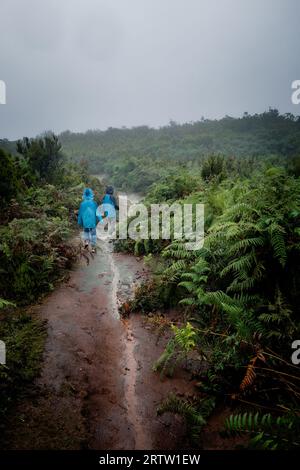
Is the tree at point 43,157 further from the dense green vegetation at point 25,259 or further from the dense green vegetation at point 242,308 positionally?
the dense green vegetation at point 242,308

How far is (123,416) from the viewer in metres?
3.45

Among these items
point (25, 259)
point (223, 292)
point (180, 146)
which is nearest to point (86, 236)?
point (25, 259)

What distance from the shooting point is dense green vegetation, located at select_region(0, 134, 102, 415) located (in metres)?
3.83

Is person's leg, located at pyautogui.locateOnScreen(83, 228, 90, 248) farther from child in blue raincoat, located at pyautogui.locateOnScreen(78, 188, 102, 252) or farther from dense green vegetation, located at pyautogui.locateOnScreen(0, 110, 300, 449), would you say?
dense green vegetation, located at pyautogui.locateOnScreen(0, 110, 300, 449)

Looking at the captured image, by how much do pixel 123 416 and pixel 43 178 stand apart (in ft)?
43.4

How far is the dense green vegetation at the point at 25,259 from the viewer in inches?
151

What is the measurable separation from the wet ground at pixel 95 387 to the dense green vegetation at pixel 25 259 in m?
0.25

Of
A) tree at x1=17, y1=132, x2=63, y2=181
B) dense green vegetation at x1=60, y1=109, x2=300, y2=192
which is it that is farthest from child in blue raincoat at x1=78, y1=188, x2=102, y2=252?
dense green vegetation at x1=60, y1=109, x2=300, y2=192

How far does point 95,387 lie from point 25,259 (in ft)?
11.7

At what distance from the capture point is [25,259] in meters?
6.24

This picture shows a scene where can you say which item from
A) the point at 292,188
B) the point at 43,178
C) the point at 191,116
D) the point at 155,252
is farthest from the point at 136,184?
the point at 191,116

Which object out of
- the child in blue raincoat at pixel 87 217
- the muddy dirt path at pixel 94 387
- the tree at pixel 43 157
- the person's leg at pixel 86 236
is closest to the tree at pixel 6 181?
the child in blue raincoat at pixel 87 217

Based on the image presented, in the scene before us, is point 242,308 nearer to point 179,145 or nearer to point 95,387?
point 95,387

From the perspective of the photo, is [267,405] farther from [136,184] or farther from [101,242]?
[136,184]
